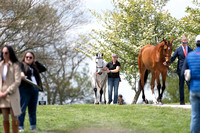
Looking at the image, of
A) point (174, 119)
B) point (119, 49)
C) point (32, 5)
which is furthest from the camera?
point (119, 49)

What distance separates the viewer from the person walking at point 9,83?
22.5ft

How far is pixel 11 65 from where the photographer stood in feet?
23.0

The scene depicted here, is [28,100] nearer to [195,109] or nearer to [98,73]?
[195,109]

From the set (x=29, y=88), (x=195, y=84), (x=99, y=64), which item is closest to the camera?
(x=195, y=84)

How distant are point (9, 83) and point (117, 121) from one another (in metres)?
4.10

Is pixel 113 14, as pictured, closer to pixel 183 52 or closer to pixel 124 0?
pixel 124 0

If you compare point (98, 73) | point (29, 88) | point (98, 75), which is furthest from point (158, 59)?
point (29, 88)

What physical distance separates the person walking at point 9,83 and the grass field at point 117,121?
5.69 ft

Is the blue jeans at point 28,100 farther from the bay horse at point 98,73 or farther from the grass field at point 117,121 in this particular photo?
the bay horse at point 98,73

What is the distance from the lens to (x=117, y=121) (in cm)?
1006

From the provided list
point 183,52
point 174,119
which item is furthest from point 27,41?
point 174,119

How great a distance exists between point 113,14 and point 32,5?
805 centimetres

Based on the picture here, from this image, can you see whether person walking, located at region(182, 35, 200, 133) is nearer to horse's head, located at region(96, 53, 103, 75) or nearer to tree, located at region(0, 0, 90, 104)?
horse's head, located at region(96, 53, 103, 75)

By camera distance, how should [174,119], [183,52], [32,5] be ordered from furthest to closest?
[32,5], [183,52], [174,119]
